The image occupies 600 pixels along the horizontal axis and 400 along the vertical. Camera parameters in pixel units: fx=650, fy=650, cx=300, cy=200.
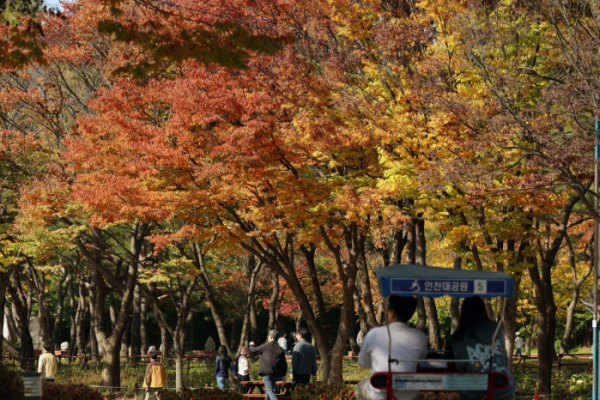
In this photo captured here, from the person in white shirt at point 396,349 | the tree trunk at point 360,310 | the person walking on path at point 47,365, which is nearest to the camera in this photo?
the person in white shirt at point 396,349

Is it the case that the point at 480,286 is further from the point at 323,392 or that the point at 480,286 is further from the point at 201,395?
the point at 201,395

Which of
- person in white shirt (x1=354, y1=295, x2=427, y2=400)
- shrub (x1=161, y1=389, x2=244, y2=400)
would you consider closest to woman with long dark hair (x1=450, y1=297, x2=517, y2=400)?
person in white shirt (x1=354, y1=295, x2=427, y2=400)

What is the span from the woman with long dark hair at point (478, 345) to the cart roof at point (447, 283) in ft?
0.54

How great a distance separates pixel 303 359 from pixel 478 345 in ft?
24.3

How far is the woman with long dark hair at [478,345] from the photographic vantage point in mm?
5574

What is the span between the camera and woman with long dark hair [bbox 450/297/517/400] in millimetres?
5574

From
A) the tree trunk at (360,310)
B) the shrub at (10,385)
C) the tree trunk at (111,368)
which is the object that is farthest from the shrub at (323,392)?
the tree trunk at (360,310)

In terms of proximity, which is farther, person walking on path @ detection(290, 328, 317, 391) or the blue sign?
person walking on path @ detection(290, 328, 317, 391)

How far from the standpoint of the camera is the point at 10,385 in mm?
6867

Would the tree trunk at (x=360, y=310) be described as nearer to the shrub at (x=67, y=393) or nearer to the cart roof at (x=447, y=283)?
the shrub at (x=67, y=393)

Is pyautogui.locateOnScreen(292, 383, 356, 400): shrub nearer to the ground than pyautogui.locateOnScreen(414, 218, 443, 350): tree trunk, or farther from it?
nearer to the ground

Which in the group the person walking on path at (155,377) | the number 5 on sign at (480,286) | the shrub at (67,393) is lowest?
the person walking on path at (155,377)

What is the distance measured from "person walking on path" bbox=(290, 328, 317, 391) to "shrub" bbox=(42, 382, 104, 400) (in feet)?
12.7

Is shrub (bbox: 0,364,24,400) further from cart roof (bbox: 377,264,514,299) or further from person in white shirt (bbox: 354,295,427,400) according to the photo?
cart roof (bbox: 377,264,514,299)
